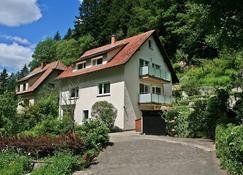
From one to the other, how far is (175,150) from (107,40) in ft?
175

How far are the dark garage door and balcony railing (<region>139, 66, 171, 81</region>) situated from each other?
9703mm

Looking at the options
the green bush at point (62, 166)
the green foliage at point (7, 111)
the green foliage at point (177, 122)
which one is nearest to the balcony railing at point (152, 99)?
the green foliage at point (177, 122)

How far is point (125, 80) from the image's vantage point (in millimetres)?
35781

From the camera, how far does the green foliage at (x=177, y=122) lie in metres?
25.7

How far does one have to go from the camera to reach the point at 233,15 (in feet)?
63.9

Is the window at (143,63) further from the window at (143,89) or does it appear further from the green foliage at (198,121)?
the green foliage at (198,121)

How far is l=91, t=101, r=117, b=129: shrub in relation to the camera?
34.8 meters

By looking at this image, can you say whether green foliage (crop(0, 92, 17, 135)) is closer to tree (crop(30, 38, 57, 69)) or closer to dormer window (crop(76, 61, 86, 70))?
dormer window (crop(76, 61, 86, 70))

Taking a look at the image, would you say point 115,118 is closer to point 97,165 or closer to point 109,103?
point 109,103

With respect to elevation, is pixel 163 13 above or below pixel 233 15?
above

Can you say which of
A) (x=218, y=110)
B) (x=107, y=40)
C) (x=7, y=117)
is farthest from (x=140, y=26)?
(x=218, y=110)

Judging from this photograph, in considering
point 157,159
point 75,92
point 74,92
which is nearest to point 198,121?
point 157,159

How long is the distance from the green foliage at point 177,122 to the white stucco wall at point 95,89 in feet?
25.9

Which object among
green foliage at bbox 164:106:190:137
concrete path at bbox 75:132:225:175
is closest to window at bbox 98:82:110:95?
green foliage at bbox 164:106:190:137
